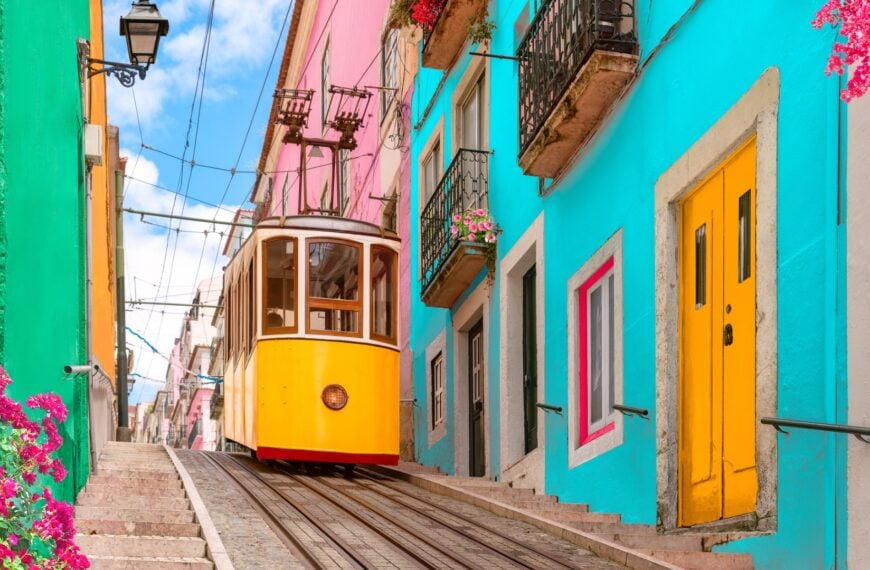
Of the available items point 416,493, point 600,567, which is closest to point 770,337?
point 600,567

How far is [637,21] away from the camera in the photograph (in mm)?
9695

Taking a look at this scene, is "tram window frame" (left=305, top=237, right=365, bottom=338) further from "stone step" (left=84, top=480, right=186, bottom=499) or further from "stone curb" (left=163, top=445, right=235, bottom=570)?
"stone curb" (left=163, top=445, right=235, bottom=570)

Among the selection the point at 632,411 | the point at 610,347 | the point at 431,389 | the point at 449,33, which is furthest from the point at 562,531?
the point at 431,389

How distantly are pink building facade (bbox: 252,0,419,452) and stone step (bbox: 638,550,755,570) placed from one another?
8511 millimetres

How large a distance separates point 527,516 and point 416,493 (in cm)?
261

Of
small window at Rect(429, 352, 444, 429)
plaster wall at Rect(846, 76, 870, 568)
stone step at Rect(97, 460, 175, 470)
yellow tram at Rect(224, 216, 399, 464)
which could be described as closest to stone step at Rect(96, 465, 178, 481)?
stone step at Rect(97, 460, 175, 470)

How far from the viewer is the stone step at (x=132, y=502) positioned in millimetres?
9203

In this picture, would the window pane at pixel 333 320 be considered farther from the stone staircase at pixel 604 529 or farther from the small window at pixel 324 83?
the small window at pixel 324 83

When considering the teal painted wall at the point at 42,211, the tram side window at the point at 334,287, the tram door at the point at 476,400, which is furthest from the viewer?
the tram door at the point at 476,400

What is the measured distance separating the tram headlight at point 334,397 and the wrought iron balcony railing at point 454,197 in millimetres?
1850

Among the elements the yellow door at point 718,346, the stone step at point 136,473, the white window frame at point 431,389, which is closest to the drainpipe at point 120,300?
the white window frame at point 431,389

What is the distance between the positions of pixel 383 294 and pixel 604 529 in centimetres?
533

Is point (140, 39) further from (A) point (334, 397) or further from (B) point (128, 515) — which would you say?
(A) point (334, 397)

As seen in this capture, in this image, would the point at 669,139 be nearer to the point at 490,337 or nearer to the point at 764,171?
the point at 764,171
